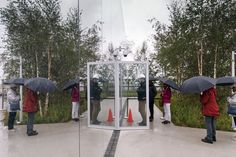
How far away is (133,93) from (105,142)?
243 centimetres

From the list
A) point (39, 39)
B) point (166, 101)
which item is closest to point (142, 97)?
point (166, 101)

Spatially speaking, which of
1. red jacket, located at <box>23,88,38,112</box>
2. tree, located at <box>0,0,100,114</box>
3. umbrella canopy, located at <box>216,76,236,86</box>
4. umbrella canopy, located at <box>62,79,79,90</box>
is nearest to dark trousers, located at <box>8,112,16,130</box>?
red jacket, located at <box>23,88,38,112</box>

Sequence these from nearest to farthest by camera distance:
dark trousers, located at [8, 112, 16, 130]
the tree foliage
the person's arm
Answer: the tree foliage < dark trousers, located at [8, 112, 16, 130] < the person's arm

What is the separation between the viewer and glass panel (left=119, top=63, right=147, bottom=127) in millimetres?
7562

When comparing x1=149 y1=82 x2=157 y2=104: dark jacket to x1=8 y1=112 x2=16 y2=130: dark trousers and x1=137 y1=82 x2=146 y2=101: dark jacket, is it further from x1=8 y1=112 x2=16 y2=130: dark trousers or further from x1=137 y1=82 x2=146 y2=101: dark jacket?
x1=8 y1=112 x2=16 y2=130: dark trousers

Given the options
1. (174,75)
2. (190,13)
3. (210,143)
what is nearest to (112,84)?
(210,143)

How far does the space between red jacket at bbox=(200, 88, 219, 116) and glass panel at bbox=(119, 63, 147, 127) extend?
206cm

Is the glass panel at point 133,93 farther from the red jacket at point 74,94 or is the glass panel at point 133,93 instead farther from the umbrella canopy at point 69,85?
the umbrella canopy at point 69,85

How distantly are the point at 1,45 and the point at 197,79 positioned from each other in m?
4.48

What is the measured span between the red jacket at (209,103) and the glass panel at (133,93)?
206 cm

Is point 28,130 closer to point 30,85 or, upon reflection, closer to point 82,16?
point 30,85

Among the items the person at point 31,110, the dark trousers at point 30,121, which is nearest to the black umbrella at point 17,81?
the person at point 31,110

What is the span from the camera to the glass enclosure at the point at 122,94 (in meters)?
7.28

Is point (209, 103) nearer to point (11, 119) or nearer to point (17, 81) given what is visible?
point (11, 119)
